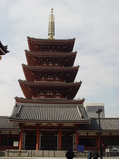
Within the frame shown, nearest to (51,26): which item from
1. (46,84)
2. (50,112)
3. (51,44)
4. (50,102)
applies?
(51,44)

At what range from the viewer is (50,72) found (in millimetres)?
33531

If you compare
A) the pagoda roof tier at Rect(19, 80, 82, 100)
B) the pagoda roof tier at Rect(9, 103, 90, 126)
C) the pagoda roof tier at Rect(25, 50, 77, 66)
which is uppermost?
the pagoda roof tier at Rect(25, 50, 77, 66)

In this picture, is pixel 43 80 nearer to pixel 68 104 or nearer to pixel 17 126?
pixel 68 104

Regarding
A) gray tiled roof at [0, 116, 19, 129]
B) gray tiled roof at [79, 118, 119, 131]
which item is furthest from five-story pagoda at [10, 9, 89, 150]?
gray tiled roof at [79, 118, 119, 131]

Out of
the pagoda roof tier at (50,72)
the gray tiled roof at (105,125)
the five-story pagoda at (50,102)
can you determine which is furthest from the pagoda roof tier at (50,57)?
the gray tiled roof at (105,125)

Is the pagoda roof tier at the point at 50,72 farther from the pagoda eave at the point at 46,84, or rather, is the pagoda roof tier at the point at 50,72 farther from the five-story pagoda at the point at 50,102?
the pagoda eave at the point at 46,84

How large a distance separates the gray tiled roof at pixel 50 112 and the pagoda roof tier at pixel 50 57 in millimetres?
9918

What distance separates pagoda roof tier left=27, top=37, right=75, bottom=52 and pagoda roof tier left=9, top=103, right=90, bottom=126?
12.9 meters

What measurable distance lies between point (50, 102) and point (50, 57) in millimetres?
8639

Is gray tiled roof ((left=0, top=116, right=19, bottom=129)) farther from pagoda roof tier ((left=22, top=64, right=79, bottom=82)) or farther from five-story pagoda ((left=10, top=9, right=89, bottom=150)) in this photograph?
pagoda roof tier ((left=22, top=64, right=79, bottom=82))

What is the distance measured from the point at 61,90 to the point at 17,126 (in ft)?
33.5

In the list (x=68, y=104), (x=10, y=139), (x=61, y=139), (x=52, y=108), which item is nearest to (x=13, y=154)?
(x=10, y=139)

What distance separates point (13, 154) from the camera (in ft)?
71.2

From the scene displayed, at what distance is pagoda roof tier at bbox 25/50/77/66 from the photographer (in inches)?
1344
